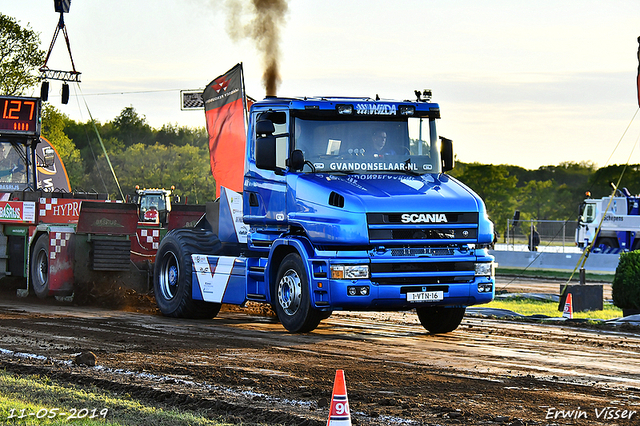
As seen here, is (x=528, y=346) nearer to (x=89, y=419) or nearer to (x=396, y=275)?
(x=396, y=275)

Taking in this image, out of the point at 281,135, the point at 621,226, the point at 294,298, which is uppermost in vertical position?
the point at 281,135

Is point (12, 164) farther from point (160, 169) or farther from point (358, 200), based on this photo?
point (160, 169)

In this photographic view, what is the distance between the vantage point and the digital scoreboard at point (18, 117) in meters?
19.7

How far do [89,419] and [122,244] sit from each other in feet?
32.8

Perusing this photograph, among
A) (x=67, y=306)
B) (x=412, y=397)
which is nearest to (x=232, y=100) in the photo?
(x=67, y=306)

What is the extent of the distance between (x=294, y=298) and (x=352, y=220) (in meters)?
1.51

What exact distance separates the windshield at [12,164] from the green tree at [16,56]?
40.4 meters

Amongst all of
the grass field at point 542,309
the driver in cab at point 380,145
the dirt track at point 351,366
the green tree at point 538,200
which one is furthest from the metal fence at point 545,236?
the driver in cab at point 380,145

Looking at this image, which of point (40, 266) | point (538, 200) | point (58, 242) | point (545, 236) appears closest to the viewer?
point (58, 242)

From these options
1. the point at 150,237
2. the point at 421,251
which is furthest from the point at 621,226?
the point at 421,251

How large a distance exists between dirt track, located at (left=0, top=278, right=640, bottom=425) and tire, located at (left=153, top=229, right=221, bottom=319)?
0.39m

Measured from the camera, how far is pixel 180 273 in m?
14.0

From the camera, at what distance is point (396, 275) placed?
1088 centimetres

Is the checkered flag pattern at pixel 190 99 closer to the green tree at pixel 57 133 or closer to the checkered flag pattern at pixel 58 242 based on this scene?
the green tree at pixel 57 133
